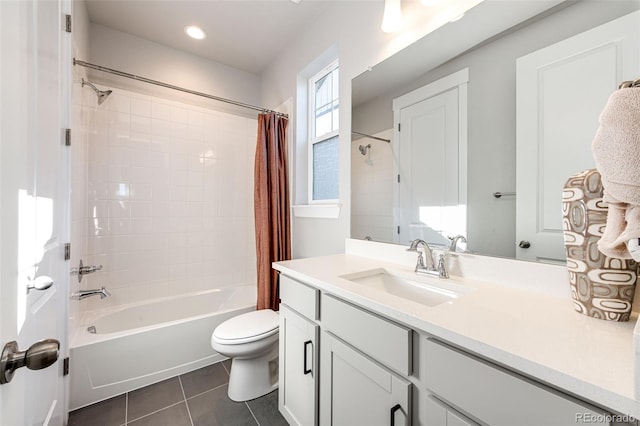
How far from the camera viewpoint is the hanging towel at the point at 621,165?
488mm

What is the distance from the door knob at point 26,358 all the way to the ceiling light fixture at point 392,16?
1.71 m

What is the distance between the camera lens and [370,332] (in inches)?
32.9

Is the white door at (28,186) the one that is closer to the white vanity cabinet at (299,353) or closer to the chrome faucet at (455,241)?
the white vanity cabinet at (299,353)

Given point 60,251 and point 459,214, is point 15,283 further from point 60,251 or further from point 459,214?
point 459,214

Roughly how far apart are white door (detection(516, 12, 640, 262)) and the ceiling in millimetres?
1581

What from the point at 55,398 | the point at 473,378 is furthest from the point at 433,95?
the point at 55,398

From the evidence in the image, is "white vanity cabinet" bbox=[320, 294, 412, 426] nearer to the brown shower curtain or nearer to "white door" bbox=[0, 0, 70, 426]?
"white door" bbox=[0, 0, 70, 426]

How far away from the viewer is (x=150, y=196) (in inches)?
92.7

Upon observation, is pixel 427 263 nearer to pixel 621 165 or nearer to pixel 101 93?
pixel 621 165

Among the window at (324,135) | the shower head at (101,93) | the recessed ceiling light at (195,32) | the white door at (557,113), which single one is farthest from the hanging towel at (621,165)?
the shower head at (101,93)

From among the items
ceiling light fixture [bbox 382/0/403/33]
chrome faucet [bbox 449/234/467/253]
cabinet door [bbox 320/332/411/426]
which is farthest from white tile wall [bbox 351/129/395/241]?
cabinet door [bbox 320/332/411/426]

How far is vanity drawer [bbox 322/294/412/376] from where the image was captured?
0.73 m

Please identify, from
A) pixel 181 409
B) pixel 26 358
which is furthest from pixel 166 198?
pixel 26 358

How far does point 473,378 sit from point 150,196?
105 inches
